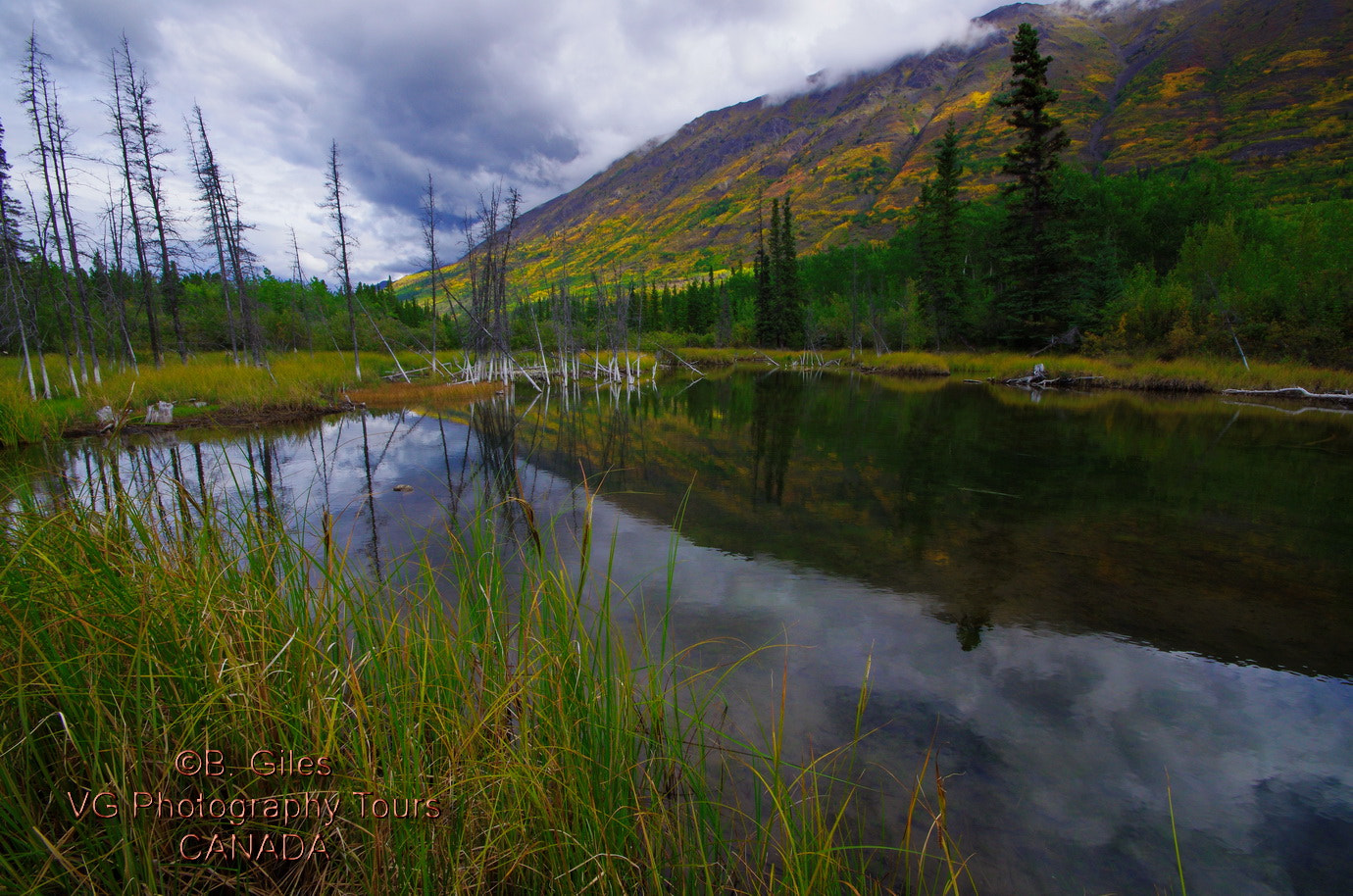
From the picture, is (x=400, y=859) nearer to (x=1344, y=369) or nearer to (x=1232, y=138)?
(x=1344, y=369)

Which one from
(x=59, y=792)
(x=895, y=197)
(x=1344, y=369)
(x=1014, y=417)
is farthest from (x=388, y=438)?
(x=895, y=197)

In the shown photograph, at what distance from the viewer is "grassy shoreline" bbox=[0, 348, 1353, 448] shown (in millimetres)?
12477

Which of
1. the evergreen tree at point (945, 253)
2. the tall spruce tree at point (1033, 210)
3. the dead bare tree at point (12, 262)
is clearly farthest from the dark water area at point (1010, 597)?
the evergreen tree at point (945, 253)

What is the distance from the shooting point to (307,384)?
18.1m

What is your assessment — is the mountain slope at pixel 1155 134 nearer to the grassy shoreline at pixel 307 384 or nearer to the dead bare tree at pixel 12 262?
the grassy shoreline at pixel 307 384

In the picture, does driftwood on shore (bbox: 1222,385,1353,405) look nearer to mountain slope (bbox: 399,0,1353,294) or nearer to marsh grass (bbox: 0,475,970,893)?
marsh grass (bbox: 0,475,970,893)

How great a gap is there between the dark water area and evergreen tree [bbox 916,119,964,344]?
26.9 metres

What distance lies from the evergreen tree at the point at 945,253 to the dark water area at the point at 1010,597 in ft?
88.4

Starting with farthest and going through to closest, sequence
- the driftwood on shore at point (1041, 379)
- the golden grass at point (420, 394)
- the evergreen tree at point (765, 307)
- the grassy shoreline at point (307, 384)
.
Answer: the evergreen tree at point (765, 307)
the driftwood on shore at point (1041, 379)
the golden grass at point (420, 394)
the grassy shoreline at point (307, 384)

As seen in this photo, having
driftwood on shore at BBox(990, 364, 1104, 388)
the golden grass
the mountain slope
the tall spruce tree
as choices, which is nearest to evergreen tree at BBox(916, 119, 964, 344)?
the tall spruce tree

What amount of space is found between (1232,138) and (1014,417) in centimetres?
13450

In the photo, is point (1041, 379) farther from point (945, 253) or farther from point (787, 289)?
point (787, 289)

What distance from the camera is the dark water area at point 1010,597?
2850 millimetres

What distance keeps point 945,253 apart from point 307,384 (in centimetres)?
3847
